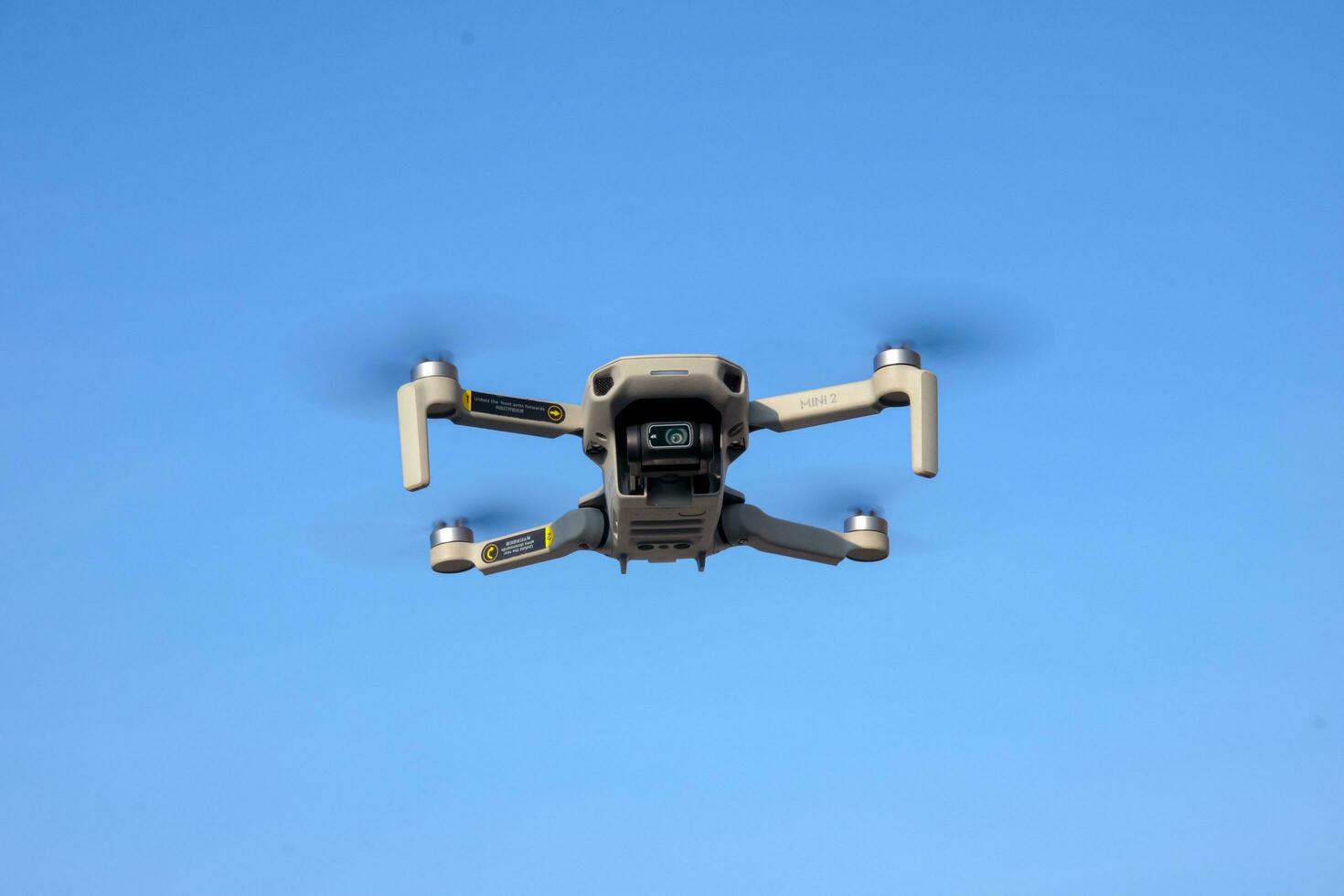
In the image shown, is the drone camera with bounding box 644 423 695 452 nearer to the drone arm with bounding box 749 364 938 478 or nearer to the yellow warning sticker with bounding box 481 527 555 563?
the drone arm with bounding box 749 364 938 478

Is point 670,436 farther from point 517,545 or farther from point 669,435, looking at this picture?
point 517,545

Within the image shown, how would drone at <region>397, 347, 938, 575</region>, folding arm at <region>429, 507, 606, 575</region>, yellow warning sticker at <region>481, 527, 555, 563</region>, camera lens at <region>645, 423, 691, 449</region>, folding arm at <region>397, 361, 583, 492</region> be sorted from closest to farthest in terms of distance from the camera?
drone at <region>397, 347, 938, 575</region> → camera lens at <region>645, 423, 691, 449</region> → folding arm at <region>397, 361, 583, 492</region> → folding arm at <region>429, 507, 606, 575</region> → yellow warning sticker at <region>481, 527, 555, 563</region>

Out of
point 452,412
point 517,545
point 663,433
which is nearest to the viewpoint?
point 663,433

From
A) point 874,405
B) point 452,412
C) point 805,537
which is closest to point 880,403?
point 874,405

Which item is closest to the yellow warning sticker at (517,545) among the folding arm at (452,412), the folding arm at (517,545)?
the folding arm at (517,545)

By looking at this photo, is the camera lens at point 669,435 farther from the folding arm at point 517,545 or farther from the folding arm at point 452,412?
the folding arm at point 517,545

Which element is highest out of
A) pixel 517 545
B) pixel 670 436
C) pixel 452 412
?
pixel 452 412

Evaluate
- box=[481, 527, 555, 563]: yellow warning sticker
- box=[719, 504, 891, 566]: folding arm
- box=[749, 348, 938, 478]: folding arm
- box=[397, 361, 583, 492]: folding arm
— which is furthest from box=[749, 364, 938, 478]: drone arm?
box=[481, 527, 555, 563]: yellow warning sticker
